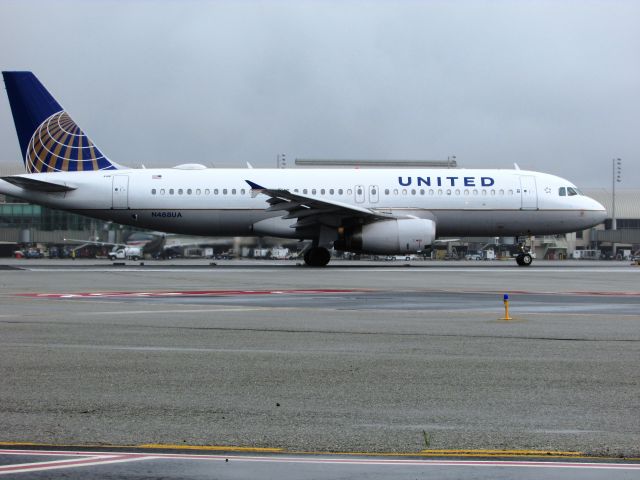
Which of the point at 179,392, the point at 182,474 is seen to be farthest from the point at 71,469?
the point at 179,392

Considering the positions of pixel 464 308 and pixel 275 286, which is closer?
pixel 464 308

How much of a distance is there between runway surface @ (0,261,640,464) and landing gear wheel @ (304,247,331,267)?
53.4 ft

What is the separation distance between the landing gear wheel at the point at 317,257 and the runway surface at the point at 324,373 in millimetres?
16262

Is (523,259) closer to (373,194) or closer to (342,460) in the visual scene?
(373,194)

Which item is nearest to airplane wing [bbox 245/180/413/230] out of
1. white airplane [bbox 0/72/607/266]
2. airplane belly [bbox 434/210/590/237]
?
white airplane [bbox 0/72/607/266]

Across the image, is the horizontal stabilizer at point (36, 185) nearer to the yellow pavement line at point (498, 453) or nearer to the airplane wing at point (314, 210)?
the airplane wing at point (314, 210)

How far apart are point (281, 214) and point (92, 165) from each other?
28.6ft

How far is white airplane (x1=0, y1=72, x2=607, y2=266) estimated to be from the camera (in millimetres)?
35500

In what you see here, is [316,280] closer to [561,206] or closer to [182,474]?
[561,206]

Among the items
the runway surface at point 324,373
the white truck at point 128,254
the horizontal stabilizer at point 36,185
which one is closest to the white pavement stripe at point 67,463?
the runway surface at point 324,373

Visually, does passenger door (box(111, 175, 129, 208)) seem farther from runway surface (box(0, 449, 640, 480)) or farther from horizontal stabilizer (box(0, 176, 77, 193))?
runway surface (box(0, 449, 640, 480))

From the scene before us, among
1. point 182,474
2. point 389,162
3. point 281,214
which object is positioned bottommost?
point 182,474

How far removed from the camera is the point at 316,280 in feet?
87.0

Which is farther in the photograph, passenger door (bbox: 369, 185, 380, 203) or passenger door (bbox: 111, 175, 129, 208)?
passenger door (bbox: 369, 185, 380, 203)
